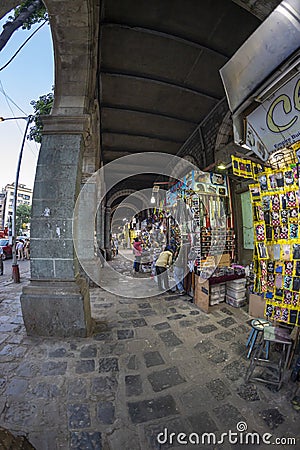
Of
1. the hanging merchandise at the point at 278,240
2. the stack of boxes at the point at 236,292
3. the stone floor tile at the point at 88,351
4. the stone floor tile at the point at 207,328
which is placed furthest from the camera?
the stack of boxes at the point at 236,292

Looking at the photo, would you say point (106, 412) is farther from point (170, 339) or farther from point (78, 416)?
point (170, 339)

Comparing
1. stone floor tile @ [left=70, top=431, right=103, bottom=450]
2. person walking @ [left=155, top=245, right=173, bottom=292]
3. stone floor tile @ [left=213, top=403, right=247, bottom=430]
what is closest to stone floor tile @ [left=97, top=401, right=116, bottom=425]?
stone floor tile @ [left=70, top=431, right=103, bottom=450]

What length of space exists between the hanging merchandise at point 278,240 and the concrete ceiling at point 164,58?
3.58 meters

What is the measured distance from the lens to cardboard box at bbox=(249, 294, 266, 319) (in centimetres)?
363

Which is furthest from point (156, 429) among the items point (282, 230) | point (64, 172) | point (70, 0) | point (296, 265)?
point (70, 0)

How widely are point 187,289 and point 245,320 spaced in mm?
1789

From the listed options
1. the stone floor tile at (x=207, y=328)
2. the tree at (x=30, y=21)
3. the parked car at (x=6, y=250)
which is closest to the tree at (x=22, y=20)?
the tree at (x=30, y=21)

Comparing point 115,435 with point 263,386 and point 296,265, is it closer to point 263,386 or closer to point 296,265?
point 263,386

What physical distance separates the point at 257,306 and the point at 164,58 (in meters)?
5.85

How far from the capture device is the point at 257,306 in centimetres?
371

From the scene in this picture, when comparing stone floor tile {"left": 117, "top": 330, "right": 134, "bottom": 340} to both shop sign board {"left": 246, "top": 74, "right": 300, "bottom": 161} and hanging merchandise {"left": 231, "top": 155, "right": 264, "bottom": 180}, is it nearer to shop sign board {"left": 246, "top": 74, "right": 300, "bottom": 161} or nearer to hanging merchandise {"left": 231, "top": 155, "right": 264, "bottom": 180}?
hanging merchandise {"left": 231, "top": 155, "right": 264, "bottom": 180}

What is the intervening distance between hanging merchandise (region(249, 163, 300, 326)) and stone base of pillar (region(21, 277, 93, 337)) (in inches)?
103

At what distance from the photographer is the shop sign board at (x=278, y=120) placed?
1.60m

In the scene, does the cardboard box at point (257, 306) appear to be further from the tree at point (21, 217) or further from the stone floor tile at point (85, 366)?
the tree at point (21, 217)
